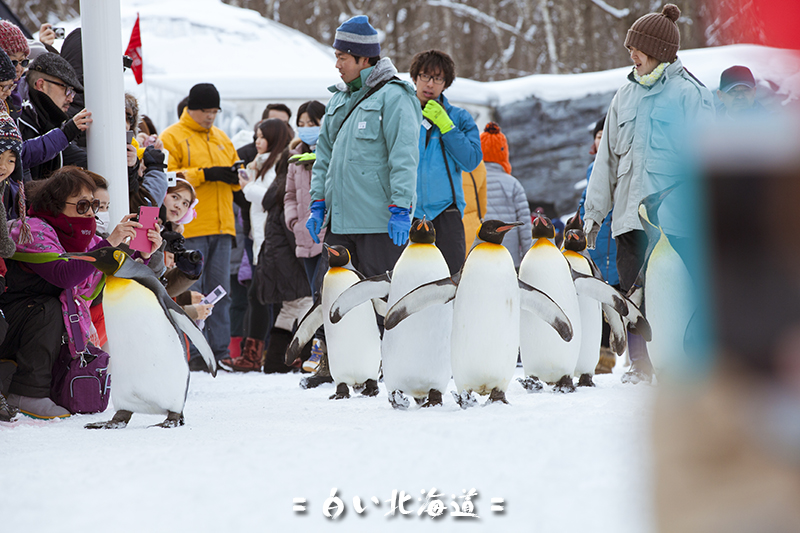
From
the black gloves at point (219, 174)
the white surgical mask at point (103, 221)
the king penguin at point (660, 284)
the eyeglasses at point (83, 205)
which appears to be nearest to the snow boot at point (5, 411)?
the eyeglasses at point (83, 205)

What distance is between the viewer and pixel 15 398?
3150 millimetres

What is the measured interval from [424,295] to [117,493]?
1491 mm

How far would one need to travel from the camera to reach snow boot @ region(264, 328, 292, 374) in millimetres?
5199

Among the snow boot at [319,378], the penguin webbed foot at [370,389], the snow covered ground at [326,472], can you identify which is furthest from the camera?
the snow boot at [319,378]

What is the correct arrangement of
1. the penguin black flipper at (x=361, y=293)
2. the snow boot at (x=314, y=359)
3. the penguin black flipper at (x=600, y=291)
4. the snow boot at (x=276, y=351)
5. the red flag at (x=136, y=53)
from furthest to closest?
the red flag at (x=136, y=53), the snow boot at (x=276, y=351), the snow boot at (x=314, y=359), the penguin black flipper at (x=600, y=291), the penguin black flipper at (x=361, y=293)

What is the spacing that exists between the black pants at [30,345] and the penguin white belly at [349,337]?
1.15 meters

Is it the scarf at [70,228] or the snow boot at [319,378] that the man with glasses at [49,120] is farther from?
the snow boot at [319,378]

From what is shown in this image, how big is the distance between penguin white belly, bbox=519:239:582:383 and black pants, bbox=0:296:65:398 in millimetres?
2004

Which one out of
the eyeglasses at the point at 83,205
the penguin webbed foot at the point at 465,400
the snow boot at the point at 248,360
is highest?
the eyeglasses at the point at 83,205

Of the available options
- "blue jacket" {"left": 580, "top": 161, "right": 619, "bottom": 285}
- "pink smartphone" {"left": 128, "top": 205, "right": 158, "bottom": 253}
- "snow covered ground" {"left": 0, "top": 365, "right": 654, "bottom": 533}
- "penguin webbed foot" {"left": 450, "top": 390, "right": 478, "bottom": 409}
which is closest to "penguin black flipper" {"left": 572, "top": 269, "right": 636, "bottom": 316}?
"snow covered ground" {"left": 0, "top": 365, "right": 654, "bottom": 533}

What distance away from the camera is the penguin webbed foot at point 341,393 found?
11.7ft

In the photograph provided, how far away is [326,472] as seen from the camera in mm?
1786

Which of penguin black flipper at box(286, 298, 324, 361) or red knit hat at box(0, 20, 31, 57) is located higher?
red knit hat at box(0, 20, 31, 57)

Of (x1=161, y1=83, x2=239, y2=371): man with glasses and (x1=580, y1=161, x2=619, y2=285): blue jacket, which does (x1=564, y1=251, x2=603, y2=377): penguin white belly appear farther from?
(x1=161, y1=83, x2=239, y2=371): man with glasses
